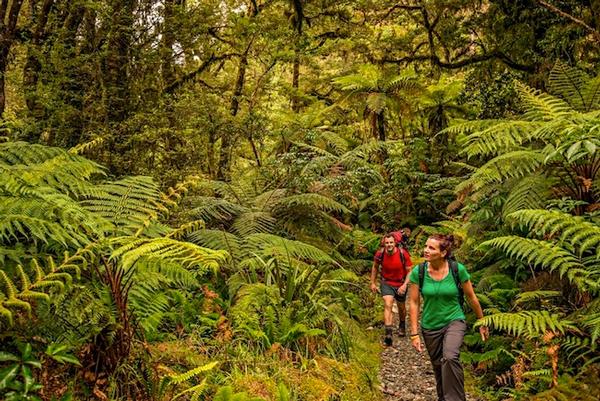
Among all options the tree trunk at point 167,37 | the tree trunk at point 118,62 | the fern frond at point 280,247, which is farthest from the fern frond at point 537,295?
Result: the tree trunk at point 167,37

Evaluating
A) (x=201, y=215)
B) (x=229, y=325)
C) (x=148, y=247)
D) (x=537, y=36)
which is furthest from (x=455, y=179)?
(x=148, y=247)

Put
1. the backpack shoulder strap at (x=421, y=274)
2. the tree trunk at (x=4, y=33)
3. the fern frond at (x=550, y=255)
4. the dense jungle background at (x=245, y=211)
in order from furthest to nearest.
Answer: the tree trunk at (x=4, y=33), the backpack shoulder strap at (x=421, y=274), the fern frond at (x=550, y=255), the dense jungle background at (x=245, y=211)

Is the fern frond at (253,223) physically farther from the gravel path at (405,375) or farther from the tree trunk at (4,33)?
the tree trunk at (4,33)

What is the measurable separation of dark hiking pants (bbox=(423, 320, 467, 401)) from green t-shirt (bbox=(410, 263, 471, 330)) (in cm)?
5

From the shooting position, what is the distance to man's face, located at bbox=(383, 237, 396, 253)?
630 centimetres

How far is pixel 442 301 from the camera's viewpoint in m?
4.11

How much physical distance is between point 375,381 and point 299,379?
1.51 m

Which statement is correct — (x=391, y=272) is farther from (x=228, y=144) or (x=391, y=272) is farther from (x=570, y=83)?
(x=228, y=144)

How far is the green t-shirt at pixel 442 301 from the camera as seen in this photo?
409cm

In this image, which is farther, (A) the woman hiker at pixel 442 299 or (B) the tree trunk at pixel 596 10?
(B) the tree trunk at pixel 596 10

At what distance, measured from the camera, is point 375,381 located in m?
4.91

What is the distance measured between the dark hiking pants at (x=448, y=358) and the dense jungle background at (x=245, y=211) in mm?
449

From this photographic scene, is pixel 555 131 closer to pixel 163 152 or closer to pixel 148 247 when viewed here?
pixel 148 247

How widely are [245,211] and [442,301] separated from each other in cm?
356
